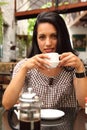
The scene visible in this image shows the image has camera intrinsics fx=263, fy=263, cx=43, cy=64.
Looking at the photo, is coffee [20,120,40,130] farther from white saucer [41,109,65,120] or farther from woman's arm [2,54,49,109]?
woman's arm [2,54,49,109]

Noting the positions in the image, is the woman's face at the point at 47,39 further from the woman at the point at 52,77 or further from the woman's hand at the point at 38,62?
the woman's hand at the point at 38,62

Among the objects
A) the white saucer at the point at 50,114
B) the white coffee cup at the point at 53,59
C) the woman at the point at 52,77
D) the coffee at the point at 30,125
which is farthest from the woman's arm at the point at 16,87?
the coffee at the point at 30,125

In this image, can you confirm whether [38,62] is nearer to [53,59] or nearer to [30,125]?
[53,59]

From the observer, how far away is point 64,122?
112cm

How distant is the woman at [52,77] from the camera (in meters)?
1.43

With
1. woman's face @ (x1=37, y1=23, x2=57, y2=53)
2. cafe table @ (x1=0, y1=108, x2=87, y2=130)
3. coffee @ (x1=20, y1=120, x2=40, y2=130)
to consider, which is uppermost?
woman's face @ (x1=37, y1=23, x2=57, y2=53)

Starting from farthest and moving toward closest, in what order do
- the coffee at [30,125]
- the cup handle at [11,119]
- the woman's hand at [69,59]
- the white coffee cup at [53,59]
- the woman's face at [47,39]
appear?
1. the woman's face at [47,39]
2. the woman's hand at [69,59]
3. the white coffee cup at [53,59]
4. the cup handle at [11,119]
5. the coffee at [30,125]

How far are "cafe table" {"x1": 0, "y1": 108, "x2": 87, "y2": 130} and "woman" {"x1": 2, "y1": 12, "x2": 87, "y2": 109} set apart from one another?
0.22m

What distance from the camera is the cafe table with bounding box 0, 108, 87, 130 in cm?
104

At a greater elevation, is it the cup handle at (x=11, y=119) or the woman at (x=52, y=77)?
the woman at (x=52, y=77)

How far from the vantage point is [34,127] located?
912 mm

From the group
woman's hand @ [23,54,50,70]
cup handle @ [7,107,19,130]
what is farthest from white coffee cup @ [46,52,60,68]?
cup handle @ [7,107,19,130]

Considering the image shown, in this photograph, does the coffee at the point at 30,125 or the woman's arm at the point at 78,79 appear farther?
the woman's arm at the point at 78,79

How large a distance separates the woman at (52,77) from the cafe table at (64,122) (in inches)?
8.8
